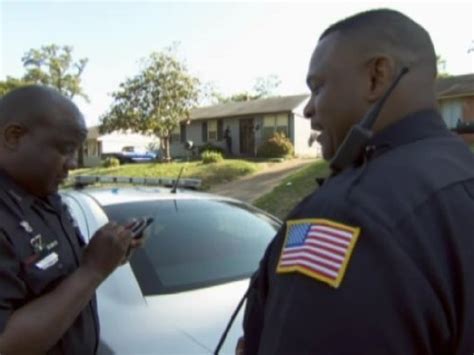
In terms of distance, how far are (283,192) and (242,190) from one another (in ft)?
9.39

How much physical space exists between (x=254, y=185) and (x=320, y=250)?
1547cm

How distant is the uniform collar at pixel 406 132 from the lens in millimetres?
1038

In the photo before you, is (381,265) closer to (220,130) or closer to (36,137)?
(36,137)

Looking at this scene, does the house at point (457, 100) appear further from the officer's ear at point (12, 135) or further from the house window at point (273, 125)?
the officer's ear at point (12, 135)

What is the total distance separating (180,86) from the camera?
1063 inches

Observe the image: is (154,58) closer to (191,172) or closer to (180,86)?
(180,86)

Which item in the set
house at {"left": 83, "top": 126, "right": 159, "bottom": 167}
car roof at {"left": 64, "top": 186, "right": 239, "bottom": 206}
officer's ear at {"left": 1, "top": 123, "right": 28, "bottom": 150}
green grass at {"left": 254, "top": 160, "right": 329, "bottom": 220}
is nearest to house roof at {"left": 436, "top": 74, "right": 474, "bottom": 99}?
green grass at {"left": 254, "top": 160, "right": 329, "bottom": 220}

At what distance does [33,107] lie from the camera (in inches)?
67.8

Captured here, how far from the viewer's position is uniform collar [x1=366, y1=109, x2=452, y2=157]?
1038 mm

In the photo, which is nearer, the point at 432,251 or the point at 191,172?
the point at 432,251

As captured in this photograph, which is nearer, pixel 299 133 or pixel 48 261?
pixel 48 261

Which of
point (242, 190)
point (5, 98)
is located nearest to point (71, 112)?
point (5, 98)

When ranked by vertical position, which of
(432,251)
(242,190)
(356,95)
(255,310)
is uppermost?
(356,95)

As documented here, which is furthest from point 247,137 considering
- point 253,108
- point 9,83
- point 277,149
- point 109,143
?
point 9,83
